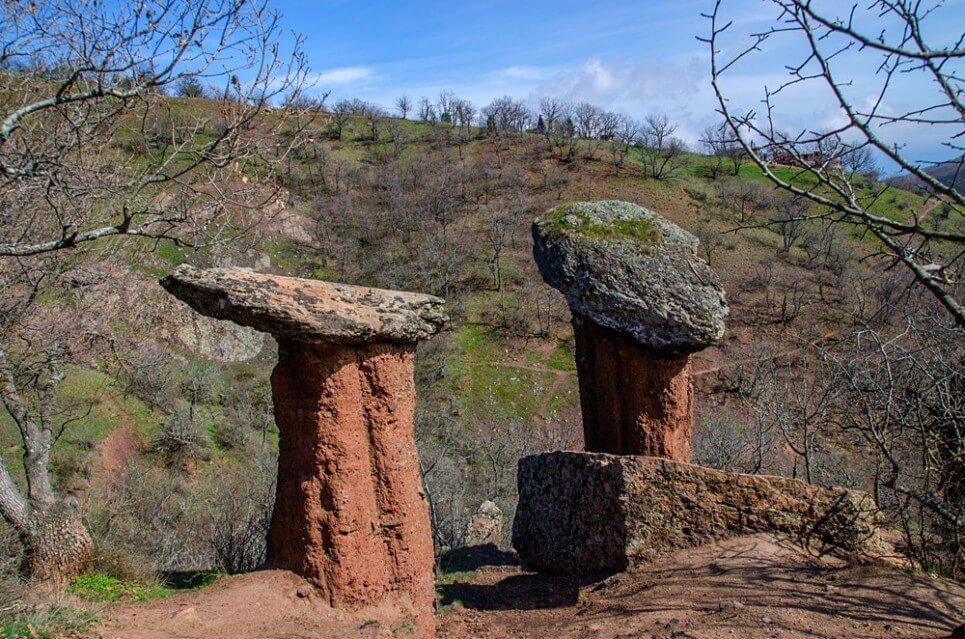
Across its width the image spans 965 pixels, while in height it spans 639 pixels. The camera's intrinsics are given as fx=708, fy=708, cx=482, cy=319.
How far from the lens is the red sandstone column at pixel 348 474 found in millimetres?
6242

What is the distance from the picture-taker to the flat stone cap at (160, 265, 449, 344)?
560 cm

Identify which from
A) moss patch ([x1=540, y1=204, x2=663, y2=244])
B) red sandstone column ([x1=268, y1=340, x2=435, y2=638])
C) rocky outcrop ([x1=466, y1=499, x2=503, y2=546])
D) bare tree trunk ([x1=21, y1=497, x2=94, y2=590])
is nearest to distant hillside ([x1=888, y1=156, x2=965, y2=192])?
red sandstone column ([x1=268, y1=340, x2=435, y2=638])

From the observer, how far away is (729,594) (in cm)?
613

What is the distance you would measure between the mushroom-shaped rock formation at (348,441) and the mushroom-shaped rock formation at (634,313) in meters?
2.89

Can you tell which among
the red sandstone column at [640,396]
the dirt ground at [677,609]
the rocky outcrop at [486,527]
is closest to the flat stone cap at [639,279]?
the red sandstone column at [640,396]

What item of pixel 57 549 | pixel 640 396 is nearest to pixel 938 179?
pixel 640 396

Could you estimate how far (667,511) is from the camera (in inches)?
296

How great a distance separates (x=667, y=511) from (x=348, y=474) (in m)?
3.43

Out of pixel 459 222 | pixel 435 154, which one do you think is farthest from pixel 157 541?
pixel 435 154

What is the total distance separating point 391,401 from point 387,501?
0.94 meters

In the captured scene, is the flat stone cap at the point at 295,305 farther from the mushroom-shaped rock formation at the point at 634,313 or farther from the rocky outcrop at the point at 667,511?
the mushroom-shaped rock formation at the point at 634,313

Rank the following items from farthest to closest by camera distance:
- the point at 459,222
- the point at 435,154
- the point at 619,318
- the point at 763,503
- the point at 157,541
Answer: the point at 435,154 → the point at 459,222 → the point at 157,541 → the point at 619,318 → the point at 763,503

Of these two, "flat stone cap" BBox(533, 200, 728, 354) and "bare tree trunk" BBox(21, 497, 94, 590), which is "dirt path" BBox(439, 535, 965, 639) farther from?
"bare tree trunk" BBox(21, 497, 94, 590)

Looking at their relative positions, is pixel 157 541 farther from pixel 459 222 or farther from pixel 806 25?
pixel 459 222
